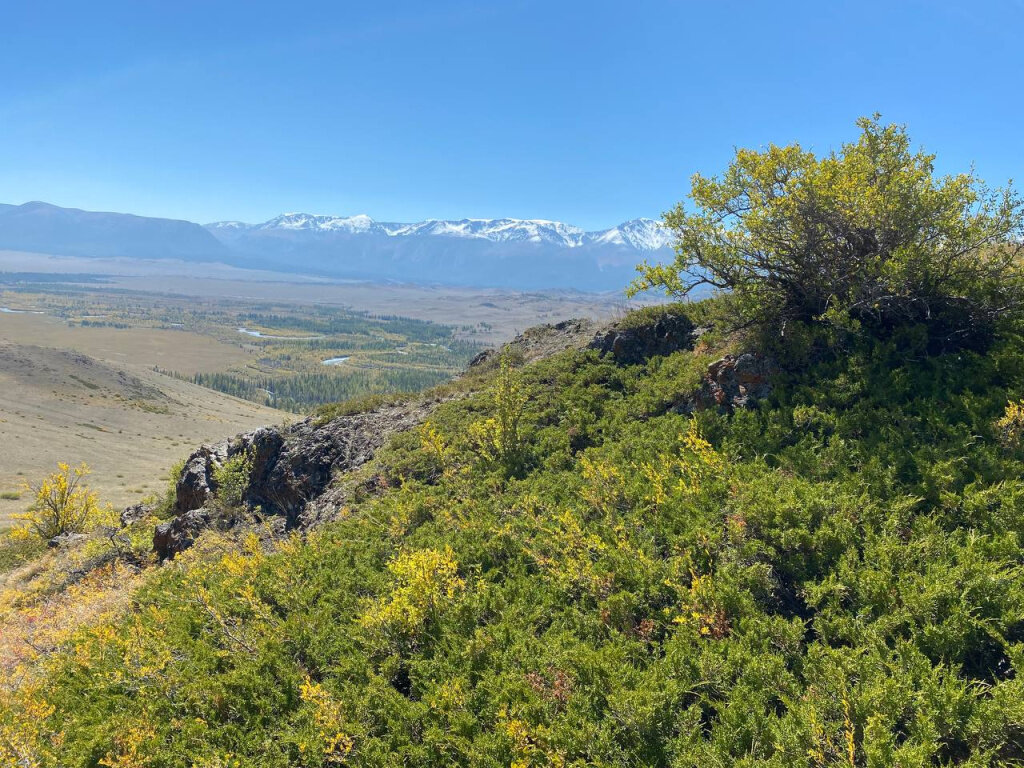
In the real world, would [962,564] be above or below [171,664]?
above

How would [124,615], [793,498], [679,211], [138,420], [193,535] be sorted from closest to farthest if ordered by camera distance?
[793,498] < [124,615] < [679,211] < [193,535] < [138,420]

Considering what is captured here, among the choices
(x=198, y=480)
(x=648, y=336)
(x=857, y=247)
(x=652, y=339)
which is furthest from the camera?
(x=198, y=480)

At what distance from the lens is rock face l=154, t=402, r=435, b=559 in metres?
19.1

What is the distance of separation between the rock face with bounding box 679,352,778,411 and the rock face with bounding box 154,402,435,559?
11928 mm

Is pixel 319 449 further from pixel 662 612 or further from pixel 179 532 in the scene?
pixel 662 612

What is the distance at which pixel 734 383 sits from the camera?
42.5 ft

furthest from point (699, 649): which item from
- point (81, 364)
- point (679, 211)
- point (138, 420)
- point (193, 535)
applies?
point (81, 364)

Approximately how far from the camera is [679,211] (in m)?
14.0

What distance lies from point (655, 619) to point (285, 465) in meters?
18.3

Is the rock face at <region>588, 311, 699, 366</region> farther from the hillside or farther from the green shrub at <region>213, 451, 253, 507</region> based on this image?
the hillside

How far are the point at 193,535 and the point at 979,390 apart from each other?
79.7 ft

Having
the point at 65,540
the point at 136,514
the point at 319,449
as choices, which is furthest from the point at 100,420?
the point at 319,449

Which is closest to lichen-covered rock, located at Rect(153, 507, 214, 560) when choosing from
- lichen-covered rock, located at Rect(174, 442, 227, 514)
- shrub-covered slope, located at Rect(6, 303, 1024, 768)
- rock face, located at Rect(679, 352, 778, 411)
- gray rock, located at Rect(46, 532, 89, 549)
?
lichen-covered rock, located at Rect(174, 442, 227, 514)

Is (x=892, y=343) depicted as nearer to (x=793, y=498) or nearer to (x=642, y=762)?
(x=793, y=498)
